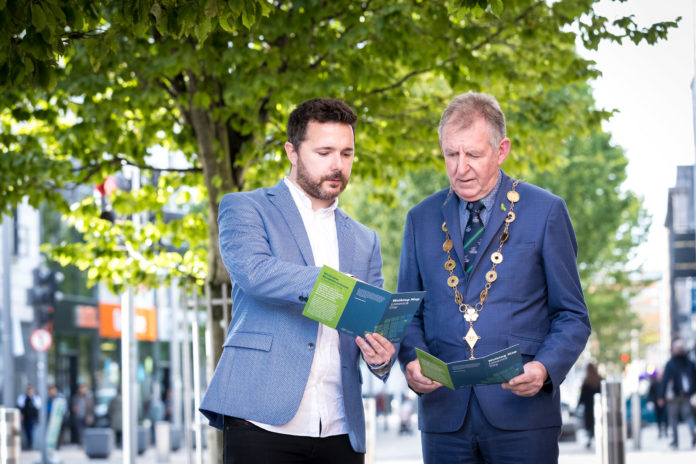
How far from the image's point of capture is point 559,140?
38.0ft

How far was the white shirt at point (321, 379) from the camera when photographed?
3902mm

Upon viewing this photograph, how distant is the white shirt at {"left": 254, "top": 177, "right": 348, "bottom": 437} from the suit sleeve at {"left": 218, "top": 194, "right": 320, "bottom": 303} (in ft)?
0.70

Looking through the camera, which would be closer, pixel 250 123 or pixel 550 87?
pixel 250 123

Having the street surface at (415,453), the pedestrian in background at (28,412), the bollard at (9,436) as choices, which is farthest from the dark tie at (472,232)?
the pedestrian in background at (28,412)

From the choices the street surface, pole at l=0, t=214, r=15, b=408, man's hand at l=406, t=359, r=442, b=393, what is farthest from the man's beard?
pole at l=0, t=214, r=15, b=408

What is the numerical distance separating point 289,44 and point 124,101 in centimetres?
169

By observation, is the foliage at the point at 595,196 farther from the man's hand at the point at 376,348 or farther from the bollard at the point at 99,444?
the man's hand at the point at 376,348

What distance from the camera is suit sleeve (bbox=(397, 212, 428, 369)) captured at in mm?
4121

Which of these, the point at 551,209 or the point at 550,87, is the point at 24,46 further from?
the point at 550,87

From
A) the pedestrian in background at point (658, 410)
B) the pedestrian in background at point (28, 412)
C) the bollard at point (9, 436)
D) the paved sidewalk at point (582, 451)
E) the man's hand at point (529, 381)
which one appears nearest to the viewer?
the man's hand at point (529, 381)

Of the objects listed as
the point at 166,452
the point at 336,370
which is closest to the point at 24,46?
the point at 336,370

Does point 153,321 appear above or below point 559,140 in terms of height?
below

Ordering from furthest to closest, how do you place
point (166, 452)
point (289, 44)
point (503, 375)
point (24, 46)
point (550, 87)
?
point (166, 452) → point (550, 87) → point (289, 44) → point (24, 46) → point (503, 375)

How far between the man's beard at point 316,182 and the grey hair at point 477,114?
17.1 inches
